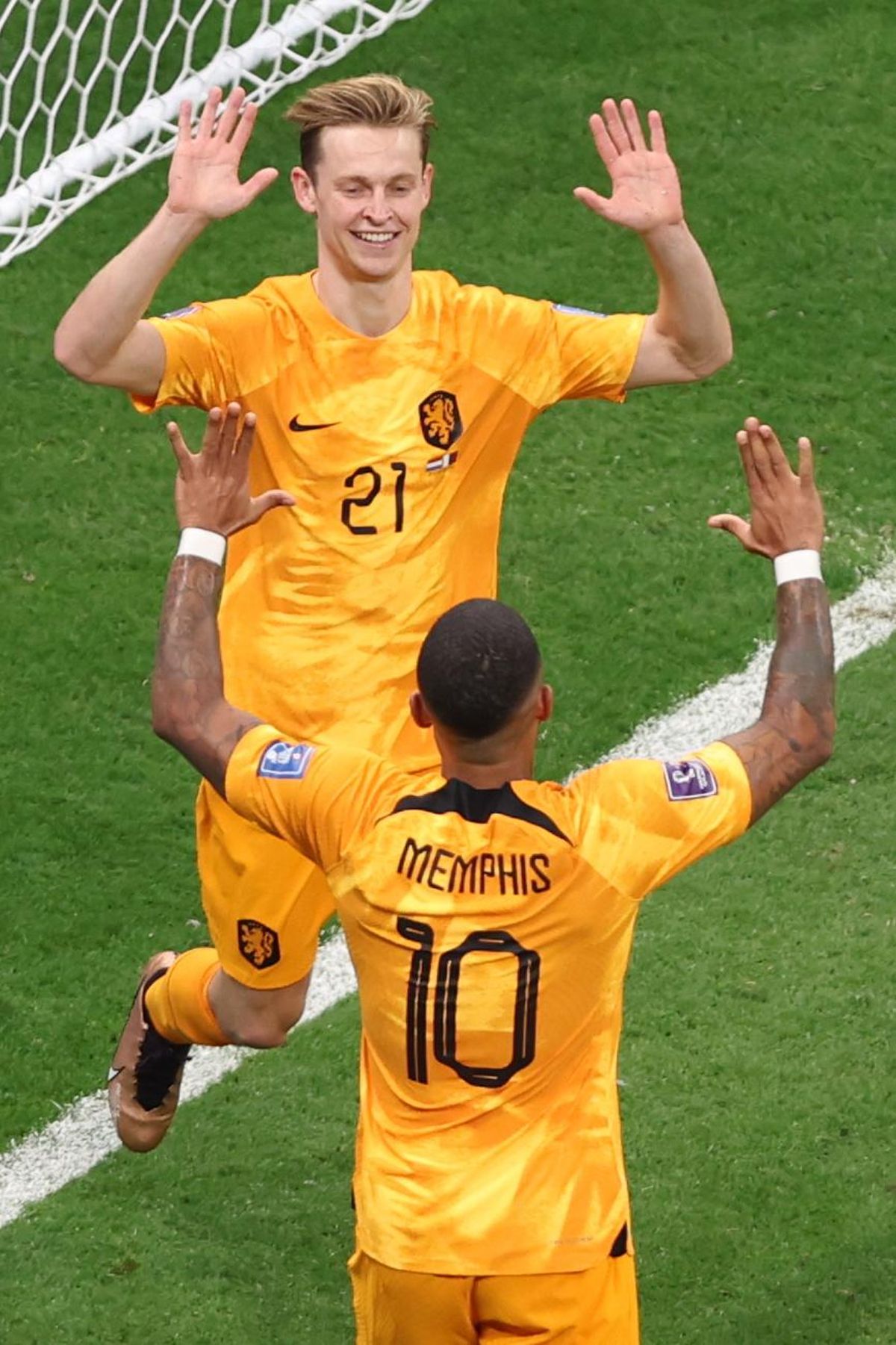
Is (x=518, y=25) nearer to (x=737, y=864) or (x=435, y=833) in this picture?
(x=737, y=864)

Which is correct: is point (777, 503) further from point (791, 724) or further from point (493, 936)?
point (493, 936)

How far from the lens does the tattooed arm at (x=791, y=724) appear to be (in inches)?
158

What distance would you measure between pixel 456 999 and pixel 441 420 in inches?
65.7

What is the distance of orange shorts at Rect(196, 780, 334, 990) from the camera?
17.0 feet

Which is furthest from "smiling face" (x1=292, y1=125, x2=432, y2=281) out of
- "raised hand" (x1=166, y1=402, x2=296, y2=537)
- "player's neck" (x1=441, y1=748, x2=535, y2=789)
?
"player's neck" (x1=441, y1=748, x2=535, y2=789)

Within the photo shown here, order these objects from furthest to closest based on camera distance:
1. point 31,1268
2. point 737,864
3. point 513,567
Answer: point 513,567
point 737,864
point 31,1268

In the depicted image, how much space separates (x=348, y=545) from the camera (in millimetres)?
5051

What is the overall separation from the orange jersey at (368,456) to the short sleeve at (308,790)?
40.5 inches

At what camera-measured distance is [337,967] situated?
21.4 ft

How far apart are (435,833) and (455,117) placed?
242 inches

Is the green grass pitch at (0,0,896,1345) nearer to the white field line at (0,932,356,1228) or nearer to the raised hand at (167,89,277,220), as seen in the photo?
the white field line at (0,932,356,1228)

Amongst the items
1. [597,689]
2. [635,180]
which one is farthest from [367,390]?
[597,689]

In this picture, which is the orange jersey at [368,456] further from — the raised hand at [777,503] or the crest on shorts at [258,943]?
the raised hand at [777,503]

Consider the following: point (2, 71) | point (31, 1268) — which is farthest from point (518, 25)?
point (31, 1268)
